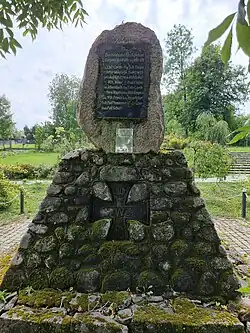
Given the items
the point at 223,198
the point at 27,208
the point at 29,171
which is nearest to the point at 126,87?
the point at 27,208

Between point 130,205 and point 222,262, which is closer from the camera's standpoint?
point 222,262

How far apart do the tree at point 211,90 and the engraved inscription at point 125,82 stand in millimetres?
28909

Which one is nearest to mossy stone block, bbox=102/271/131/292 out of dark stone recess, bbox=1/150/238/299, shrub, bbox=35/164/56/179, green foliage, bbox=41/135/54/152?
dark stone recess, bbox=1/150/238/299

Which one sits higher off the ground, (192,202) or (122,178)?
(122,178)

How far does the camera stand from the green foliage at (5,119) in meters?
32.3

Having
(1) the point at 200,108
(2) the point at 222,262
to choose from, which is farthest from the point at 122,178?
(1) the point at 200,108

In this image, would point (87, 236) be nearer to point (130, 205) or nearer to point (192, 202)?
point (130, 205)

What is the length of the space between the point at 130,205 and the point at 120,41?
1.72 metres

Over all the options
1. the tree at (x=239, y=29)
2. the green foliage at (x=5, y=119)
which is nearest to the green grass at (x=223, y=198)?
the tree at (x=239, y=29)

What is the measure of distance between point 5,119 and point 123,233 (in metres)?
32.4

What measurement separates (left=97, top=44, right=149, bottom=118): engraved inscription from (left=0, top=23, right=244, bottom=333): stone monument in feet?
0.03

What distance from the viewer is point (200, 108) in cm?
3281

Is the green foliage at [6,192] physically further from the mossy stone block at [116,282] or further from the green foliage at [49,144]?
the green foliage at [49,144]

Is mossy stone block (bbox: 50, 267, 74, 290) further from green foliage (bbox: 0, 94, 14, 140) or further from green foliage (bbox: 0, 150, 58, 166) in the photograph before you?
green foliage (bbox: 0, 94, 14, 140)
